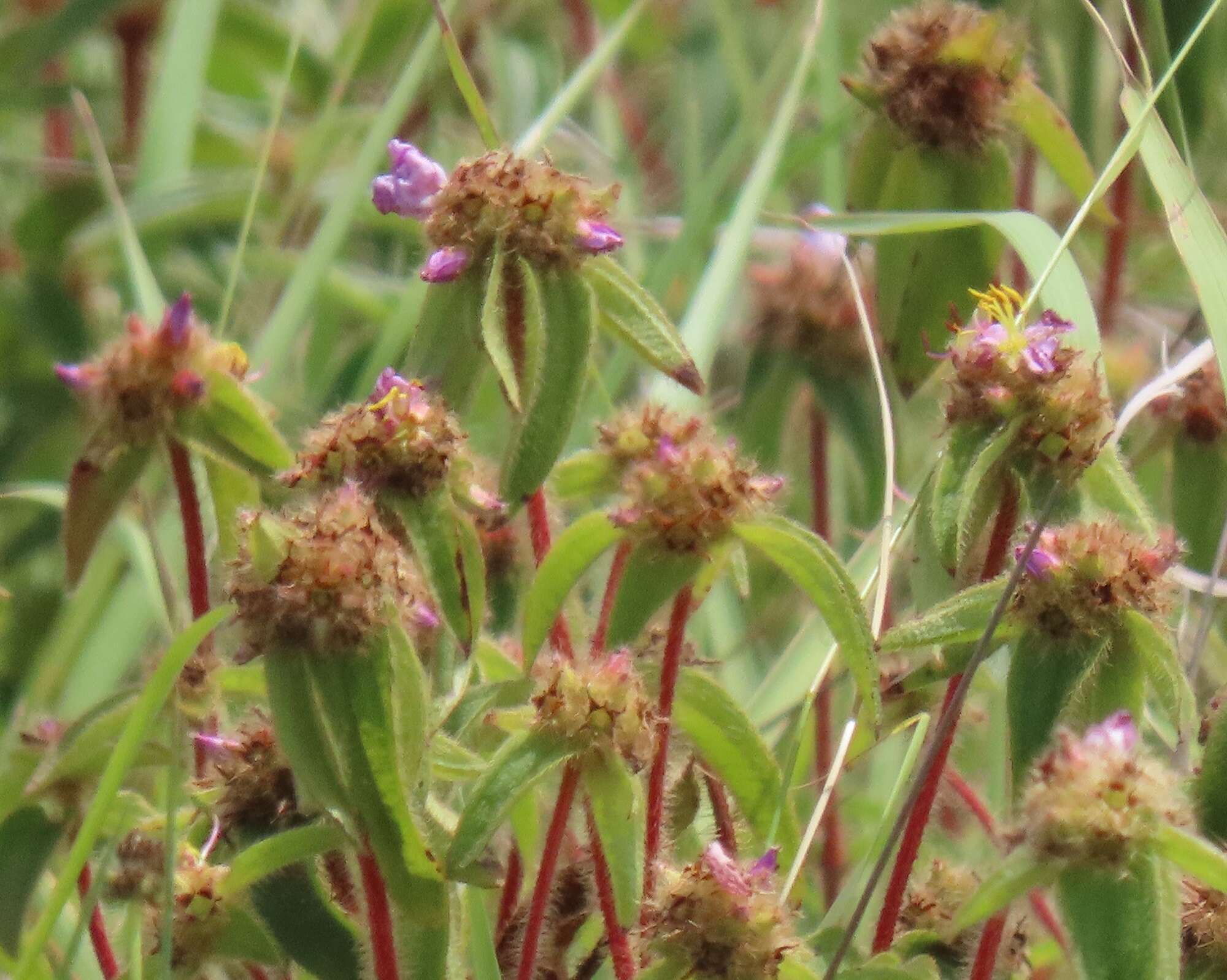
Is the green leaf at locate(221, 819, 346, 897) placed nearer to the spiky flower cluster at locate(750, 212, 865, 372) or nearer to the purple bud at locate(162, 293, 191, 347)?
the purple bud at locate(162, 293, 191, 347)

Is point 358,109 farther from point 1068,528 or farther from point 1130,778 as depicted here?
point 1130,778

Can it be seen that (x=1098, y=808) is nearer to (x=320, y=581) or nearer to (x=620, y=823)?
(x=620, y=823)

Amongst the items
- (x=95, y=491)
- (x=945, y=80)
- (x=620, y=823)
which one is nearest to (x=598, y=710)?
(x=620, y=823)

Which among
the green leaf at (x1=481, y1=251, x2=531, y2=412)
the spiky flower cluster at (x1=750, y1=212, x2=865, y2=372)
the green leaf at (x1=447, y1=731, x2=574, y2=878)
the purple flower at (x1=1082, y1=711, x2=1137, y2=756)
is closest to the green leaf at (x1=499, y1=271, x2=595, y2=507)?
the green leaf at (x1=481, y1=251, x2=531, y2=412)

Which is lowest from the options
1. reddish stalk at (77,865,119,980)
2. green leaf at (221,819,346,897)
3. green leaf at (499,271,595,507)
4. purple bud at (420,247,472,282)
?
green leaf at (221,819,346,897)

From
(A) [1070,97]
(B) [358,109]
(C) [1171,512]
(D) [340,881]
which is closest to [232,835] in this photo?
(D) [340,881]

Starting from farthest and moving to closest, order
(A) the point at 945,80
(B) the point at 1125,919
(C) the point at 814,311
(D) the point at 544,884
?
(C) the point at 814,311 → (A) the point at 945,80 → (D) the point at 544,884 → (B) the point at 1125,919

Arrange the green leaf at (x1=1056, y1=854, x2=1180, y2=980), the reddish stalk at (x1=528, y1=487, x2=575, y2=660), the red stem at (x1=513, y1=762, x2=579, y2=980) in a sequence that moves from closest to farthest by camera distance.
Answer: the green leaf at (x1=1056, y1=854, x2=1180, y2=980) < the red stem at (x1=513, y1=762, x2=579, y2=980) < the reddish stalk at (x1=528, y1=487, x2=575, y2=660)
